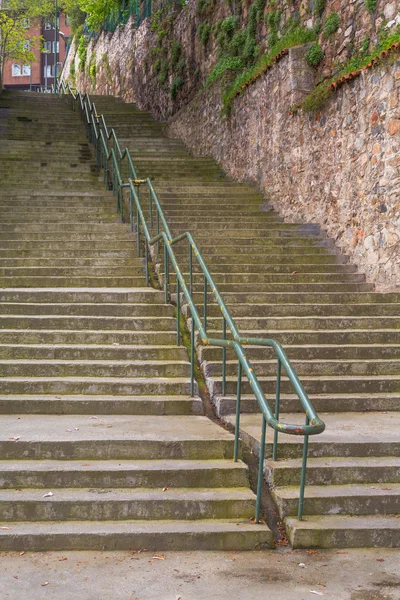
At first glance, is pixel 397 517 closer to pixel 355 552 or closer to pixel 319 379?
pixel 355 552

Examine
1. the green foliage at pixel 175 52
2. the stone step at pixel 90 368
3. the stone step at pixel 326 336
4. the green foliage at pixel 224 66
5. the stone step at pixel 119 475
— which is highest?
the green foliage at pixel 175 52

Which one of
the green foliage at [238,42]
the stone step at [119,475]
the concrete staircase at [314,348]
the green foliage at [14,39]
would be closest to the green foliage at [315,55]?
the concrete staircase at [314,348]

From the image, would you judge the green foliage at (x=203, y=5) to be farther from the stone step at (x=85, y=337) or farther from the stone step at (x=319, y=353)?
the stone step at (x=319, y=353)

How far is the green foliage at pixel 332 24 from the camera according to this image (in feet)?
35.1

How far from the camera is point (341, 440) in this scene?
532cm

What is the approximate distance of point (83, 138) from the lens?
1705 cm

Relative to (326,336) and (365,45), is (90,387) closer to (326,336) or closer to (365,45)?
(326,336)

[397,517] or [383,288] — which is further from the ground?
[383,288]

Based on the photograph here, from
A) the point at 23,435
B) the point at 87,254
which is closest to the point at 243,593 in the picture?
the point at 23,435

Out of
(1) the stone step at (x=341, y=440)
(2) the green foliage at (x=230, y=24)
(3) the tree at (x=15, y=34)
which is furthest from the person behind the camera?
(3) the tree at (x=15, y=34)

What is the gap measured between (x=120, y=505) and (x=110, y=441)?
2.07 ft

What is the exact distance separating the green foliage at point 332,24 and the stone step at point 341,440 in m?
7.00

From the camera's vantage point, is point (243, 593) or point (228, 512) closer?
point (243, 593)

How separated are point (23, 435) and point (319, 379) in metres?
2.75
